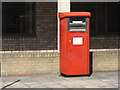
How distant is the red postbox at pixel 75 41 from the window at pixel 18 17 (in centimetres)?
189

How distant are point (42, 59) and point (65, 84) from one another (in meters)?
2.25

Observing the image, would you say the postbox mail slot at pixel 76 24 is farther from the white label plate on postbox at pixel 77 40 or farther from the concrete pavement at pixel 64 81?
the concrete pavement at pixel 64 81

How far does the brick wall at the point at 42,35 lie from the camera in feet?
36.1

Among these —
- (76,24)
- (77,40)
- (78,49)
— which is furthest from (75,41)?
(76,24)

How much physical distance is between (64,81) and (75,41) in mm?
1396

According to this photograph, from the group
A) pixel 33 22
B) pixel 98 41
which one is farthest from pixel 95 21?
pixel 33 22

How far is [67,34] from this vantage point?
9609 millimetres

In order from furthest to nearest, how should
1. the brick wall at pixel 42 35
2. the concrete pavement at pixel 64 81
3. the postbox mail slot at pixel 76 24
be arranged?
the brick wall at pixel 42 35 < the postbox mail slot at pixel 76 24 < the concrete pavement at pixel 64 81

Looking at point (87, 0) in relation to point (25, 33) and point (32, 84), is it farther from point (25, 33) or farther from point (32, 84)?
point (32, 84)

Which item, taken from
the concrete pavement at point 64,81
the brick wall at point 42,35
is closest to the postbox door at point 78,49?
the concrete pavement at point 64,81

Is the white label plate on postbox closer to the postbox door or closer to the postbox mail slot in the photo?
the postbox door

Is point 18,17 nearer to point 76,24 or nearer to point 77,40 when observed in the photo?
point 76,24

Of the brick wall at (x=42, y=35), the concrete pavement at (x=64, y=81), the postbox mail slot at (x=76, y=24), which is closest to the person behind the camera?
the concrete pavement at (x=64, y=81)

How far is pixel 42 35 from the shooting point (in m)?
11.1
